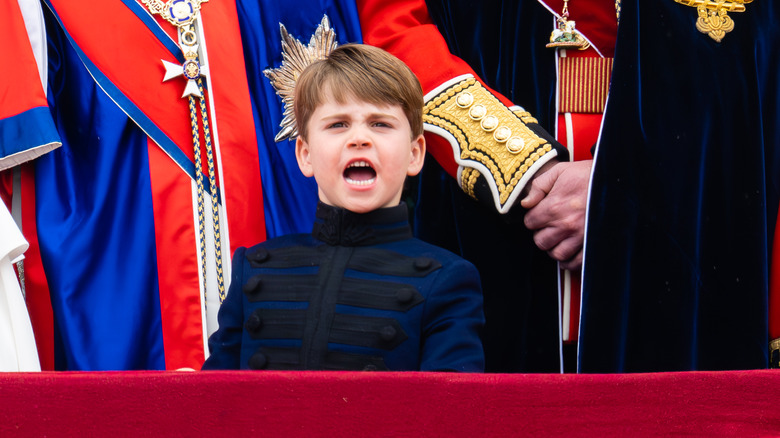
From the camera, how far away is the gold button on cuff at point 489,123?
170cm

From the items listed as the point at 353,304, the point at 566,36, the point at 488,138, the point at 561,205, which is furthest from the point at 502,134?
the point at 353,304

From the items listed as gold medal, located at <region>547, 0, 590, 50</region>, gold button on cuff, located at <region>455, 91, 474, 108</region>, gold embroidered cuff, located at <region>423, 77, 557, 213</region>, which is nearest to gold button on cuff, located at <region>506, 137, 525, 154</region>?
gold embroidered cuff, located at <region>423, 77, 557, 213</region>

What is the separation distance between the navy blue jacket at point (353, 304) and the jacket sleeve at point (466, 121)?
352mm

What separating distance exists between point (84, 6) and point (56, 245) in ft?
1.44

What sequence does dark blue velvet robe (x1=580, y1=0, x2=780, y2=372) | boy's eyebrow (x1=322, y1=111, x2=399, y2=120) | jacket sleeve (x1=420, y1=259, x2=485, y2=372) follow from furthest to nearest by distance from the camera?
dark blue velvet robe (x1=580, y1=0, x2=780, y2=372)
boy's eyebrow (x1=322, y1=111, x2=399, y2=120)
jacket sleeve (x1=420, y1=259, x2=485, y2=372)

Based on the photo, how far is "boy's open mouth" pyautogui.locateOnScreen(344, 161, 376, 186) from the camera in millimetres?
1354

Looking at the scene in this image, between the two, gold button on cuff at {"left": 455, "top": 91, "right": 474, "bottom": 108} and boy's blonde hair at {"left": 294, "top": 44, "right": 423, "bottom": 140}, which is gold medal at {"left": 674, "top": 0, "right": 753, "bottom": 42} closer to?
gold button on cuff at {"left": 455, "top": 91, "right": 474, "bottom": 108}

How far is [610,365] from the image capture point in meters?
Result: 1.61

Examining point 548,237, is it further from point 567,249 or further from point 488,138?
point 488,138

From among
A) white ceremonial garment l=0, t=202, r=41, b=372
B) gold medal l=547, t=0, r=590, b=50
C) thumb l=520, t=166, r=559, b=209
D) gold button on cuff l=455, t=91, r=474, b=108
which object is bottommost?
white ceremonial garment l=0, t=202, r=41, b=372

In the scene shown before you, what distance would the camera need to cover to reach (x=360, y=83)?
53.4 inches

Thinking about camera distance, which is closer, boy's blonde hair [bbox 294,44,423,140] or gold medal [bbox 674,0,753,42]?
boy's blonde hair [bbox 294,44,423,140]

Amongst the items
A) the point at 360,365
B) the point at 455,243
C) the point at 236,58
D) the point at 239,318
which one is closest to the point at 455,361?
the point at 360,365

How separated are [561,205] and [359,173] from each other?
0.46 meters
